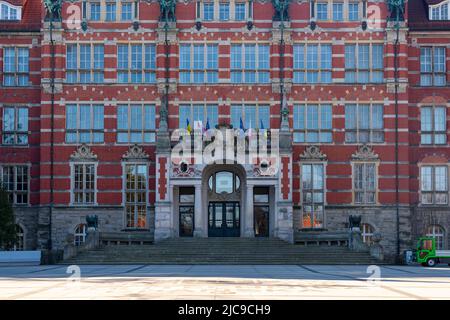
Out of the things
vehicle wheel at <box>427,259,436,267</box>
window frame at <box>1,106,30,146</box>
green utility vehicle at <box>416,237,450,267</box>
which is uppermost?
window frame at <box>1,106,30,146</box>

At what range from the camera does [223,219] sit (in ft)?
170

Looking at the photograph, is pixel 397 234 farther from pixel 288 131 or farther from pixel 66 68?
pixel 66 68

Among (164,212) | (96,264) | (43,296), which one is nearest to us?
(43,296)

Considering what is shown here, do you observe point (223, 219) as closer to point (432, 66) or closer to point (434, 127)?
point (434, 127)

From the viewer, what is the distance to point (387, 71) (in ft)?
171

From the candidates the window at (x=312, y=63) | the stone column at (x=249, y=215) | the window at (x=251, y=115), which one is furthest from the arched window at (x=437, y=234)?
the window at (x=251, y=115)

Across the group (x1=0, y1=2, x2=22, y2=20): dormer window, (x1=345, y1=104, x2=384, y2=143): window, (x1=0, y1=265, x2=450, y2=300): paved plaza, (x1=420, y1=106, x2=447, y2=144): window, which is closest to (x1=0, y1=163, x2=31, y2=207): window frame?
(x1=0, y1=2, x2=22, y2=20): dormer window

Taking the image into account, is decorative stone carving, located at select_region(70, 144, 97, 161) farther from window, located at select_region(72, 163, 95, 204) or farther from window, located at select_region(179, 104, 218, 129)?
window, located at select_region(179, 104, 218, 129)

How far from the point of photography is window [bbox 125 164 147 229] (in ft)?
169

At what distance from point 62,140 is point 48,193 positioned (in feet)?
10.8

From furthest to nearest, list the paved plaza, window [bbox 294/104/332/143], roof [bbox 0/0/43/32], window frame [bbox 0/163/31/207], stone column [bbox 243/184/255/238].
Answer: roof [bbox 0/0/43/32]
window frame [bbox 0/163/31/207]
window [bbox 294/104/332/143]
stone column [bbox 243/184/255/238]
the paved plaza

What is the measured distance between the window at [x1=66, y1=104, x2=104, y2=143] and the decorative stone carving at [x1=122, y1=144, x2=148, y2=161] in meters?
1.80

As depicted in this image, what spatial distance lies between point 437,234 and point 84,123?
22400mm
